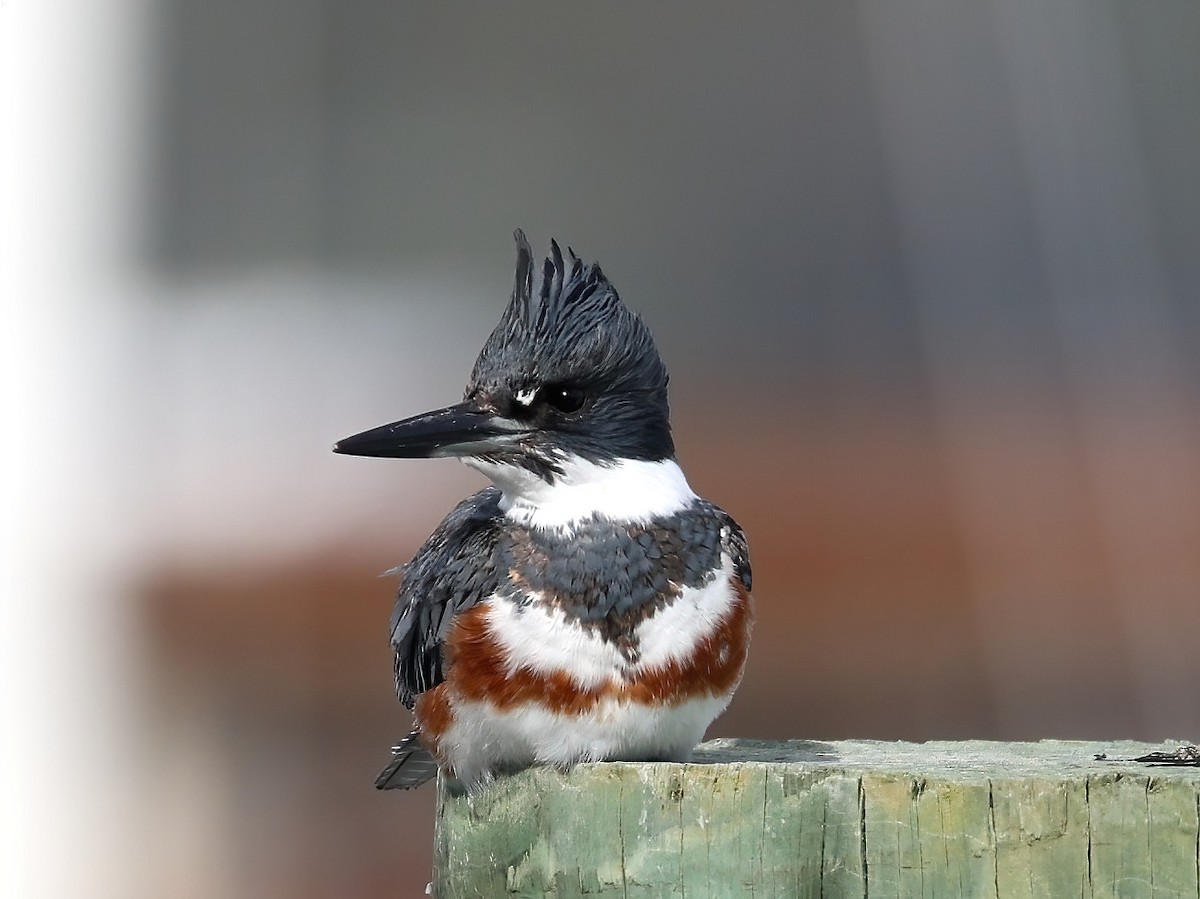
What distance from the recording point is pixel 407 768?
7.70 feet

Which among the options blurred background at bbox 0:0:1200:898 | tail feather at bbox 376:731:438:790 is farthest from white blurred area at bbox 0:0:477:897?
tail feather at bbox 376:731:438:790

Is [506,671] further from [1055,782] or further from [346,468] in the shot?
[346,468]

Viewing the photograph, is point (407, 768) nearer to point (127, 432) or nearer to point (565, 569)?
point (565, 569)

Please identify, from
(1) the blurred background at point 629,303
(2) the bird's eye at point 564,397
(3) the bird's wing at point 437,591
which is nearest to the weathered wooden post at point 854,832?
(3) the bird's wing at point 437,591

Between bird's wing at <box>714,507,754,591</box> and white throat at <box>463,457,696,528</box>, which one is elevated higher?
white throat at <box>463,457,696,528</box>

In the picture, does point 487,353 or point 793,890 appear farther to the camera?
point 487,353

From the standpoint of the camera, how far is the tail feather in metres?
2.30

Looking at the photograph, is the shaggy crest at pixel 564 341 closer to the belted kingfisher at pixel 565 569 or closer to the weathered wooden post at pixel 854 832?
the belted kingfisher at pixel 565 569

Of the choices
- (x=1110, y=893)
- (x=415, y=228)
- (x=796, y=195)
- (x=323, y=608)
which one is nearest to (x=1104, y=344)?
(x=796, y=195)

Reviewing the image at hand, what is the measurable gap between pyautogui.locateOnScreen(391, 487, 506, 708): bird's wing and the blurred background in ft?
6.46

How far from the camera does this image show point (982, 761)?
1.86 m

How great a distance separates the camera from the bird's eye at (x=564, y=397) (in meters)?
Answer: 2.03

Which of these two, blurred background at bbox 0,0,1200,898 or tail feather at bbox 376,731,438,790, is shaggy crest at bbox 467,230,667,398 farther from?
blurred background at bbox 0,0,1200,898

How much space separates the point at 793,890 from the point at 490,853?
1.38ft
